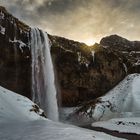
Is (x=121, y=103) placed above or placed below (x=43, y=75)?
below

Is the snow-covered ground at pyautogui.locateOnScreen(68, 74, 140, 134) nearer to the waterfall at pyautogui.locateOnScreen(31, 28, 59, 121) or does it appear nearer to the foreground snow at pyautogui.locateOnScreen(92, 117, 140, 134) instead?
the foreground snow at pyautogui.locateOnScreen(92, 117, 140, 134)

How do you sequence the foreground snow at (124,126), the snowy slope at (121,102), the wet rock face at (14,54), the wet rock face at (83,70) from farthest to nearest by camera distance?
the wet rock face at (83,70), the snowy slope at (121,102), the wet rock face at (14,54), the foreground snow at (124,126)

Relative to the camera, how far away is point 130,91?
135 feet

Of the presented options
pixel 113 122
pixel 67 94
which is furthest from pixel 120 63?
pixel 113 122

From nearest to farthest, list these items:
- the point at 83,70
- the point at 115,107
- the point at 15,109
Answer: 1. the point at 15,109
2. the point at 115,107
3. the point at 83,70

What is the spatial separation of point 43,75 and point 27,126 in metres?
24.1

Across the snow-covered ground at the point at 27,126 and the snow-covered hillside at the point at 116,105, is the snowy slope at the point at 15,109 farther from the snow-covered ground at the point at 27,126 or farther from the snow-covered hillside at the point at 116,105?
the snow-covered hillside at the point at 116,105

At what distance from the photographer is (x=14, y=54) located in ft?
116

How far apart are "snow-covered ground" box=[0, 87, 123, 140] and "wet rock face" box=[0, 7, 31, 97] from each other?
1517 centimetres


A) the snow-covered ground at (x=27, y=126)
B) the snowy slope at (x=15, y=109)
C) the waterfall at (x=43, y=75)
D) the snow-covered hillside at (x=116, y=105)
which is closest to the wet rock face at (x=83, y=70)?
the waterfall at (x=43, y=75)

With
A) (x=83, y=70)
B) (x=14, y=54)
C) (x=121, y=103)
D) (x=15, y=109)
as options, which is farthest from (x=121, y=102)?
(x=15, y=109)

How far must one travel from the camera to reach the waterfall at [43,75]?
118 feet

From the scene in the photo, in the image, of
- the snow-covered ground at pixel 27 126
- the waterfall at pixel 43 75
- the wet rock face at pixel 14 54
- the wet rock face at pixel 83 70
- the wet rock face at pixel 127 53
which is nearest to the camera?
the snow-covered ground at pixel 27 126

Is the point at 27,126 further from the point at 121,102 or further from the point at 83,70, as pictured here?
the point at 83,70
